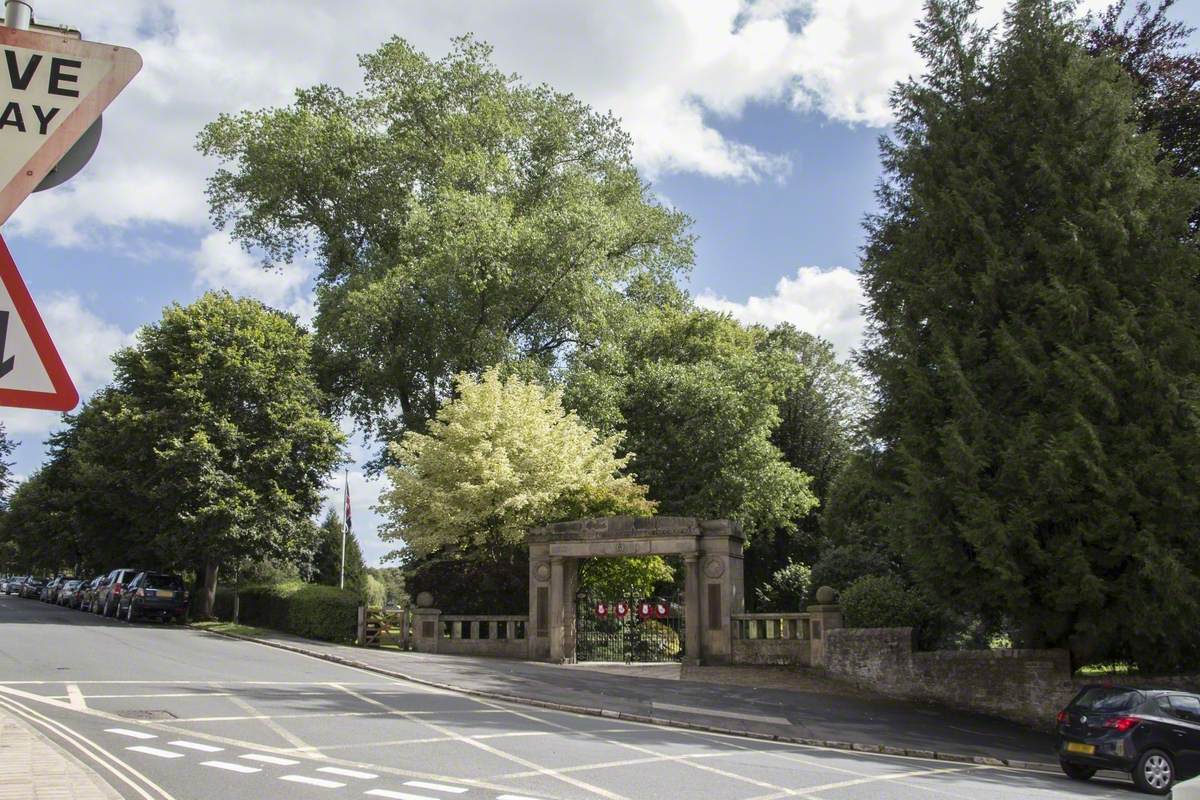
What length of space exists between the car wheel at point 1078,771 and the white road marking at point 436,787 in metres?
9.47

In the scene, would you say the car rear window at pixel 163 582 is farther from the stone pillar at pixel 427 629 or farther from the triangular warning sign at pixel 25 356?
the triangular warning sign at pixel 25 356

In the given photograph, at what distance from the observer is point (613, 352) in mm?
37594

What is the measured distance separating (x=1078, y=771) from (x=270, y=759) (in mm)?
11345

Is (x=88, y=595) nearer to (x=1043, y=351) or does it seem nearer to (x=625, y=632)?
(x=625, y=632)

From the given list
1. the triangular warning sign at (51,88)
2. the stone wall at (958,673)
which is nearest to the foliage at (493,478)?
the stone wall at (958,673)

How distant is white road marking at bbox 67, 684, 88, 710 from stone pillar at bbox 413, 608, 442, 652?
1152 centimetres

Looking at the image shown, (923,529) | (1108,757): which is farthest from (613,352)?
(1108,757)

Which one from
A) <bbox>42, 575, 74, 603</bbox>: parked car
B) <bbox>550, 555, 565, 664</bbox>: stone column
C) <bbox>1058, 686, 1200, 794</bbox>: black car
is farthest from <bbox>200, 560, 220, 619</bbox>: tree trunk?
<bbox>1058, 686, 1200, 794</bbox>: black car

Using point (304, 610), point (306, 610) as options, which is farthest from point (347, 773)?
point (304, 610)

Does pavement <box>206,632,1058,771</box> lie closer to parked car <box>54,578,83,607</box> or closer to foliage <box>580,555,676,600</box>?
foliage <box>580,555,676,600</box>

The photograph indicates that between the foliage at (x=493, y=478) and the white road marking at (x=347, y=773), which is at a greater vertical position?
the foliage at (x=493, y=478)

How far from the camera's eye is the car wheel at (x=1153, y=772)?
13.9 m

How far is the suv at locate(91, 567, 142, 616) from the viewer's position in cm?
3673

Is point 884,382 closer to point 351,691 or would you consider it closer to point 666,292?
point 351,691
